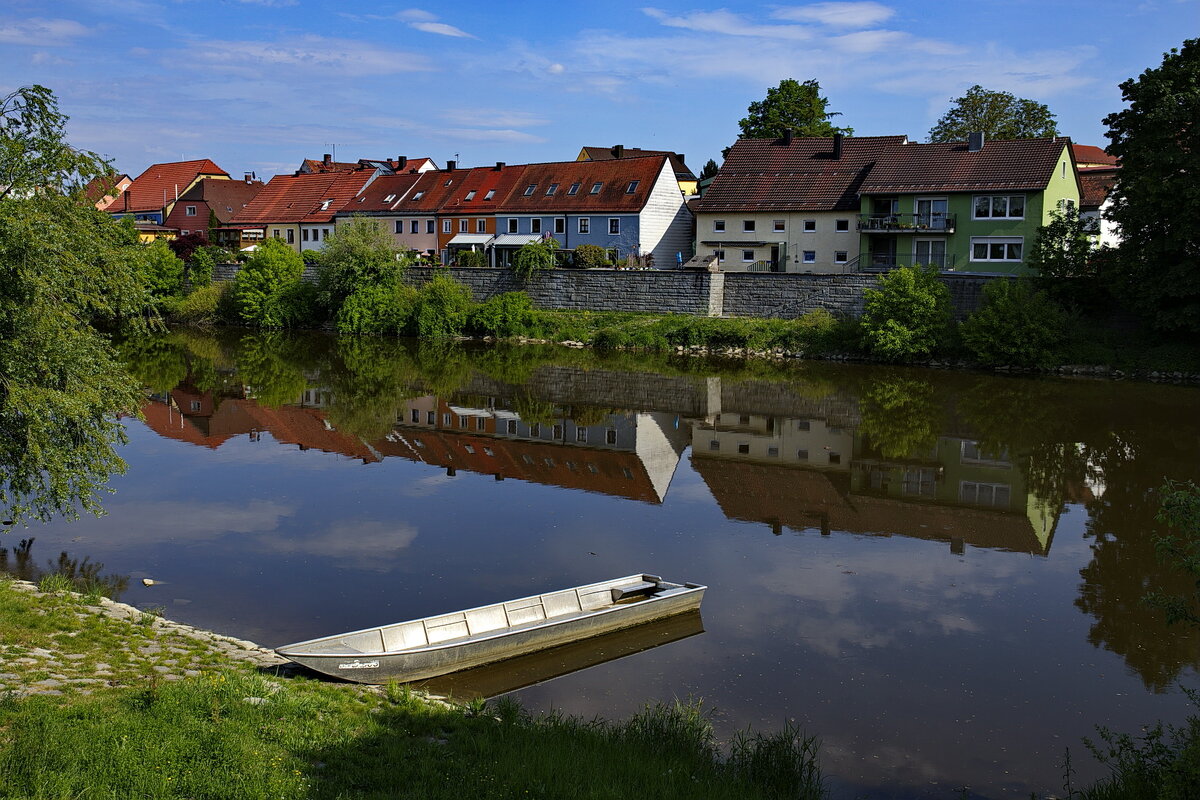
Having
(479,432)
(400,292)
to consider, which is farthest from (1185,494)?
(400,292)

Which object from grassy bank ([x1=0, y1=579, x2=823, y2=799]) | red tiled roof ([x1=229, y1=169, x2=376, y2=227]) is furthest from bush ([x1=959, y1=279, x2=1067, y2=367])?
red tiled roof ([x1=229, y1=169, x2=376, y2=227])

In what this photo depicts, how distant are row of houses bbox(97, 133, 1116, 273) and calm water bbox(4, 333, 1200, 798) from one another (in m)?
15.6

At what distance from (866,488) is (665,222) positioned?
3859 centimetres

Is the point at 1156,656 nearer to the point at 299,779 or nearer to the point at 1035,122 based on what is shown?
the point at 299,779

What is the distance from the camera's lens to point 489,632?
39.6 ft

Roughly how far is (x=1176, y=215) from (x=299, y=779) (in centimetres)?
3660

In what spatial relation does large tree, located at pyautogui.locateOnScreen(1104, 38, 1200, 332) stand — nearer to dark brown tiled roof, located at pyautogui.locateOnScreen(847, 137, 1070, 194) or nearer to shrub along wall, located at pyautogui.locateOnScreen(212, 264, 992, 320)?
shrub along wall, located at pyautogui.locateOnScreen(212, 264, 992, 320)

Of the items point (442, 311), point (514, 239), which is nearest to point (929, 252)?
point (442, 311)

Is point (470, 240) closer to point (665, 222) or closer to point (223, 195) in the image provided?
point (665, 222)

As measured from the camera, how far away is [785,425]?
95.8ft

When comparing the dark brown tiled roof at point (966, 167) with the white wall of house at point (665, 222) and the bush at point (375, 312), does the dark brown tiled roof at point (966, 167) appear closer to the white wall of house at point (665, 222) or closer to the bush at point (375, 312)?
the white wall of house at point (665, 222)

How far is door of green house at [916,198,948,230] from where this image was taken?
48.2m

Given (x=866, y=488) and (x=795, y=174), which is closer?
(x=866, y=488)

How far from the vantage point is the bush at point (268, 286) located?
57250 millimetres
